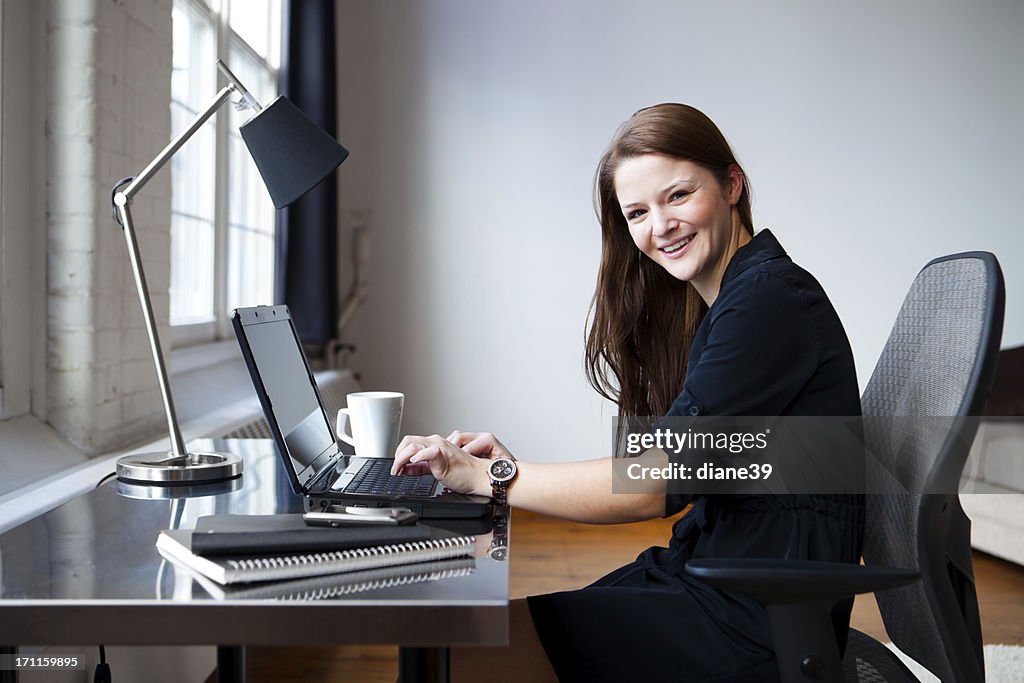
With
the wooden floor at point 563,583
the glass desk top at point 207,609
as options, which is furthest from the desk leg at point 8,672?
the wooden floor at point 563,583

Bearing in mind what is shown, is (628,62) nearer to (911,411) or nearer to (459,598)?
(911,411)

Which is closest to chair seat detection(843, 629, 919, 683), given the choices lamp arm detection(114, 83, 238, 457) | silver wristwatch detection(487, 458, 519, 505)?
silver wristwatch detection(487, 458, 519, 505)

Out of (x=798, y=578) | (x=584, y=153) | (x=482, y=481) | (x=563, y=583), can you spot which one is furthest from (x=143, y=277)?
(x=584, y=153)

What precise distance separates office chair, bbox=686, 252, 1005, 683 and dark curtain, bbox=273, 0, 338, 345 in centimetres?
277

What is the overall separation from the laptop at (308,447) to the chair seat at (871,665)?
50cm

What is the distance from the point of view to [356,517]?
1.02 meters

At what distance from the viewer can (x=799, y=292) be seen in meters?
Answer: 1.24

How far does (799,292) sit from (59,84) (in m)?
1.38

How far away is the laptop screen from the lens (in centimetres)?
133

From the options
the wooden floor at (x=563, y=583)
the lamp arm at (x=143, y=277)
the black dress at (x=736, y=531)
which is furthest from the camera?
the wooden floor at (x=563, y=583)

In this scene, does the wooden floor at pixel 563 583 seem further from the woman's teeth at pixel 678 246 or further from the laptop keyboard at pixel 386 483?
the woman's teeth at pixel 678 246

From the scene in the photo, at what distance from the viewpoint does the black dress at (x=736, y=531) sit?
1.14 m

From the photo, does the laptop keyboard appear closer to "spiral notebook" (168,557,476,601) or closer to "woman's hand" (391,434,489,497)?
"woman's hand" (391,434,489,497)

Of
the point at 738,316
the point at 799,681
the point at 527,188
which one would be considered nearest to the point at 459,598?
the point at 799,681
